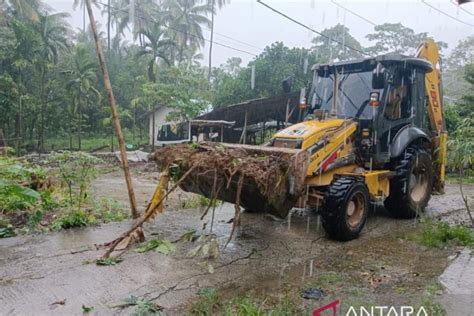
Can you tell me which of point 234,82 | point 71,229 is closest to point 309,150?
point 71,229

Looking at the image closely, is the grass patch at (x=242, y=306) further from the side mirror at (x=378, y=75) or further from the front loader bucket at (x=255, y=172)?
the side mirror at (x=378, y=75)

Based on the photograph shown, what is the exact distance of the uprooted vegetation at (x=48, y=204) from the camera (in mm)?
6555

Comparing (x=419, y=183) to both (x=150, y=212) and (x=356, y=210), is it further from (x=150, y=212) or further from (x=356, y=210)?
(x=150, y=212)

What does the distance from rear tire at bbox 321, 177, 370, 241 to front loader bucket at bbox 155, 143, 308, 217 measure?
57 cm

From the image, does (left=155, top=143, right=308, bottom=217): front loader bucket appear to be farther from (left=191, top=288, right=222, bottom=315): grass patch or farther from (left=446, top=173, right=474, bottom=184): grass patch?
(left=446, top=173, right=474, bottom=184): grass patch

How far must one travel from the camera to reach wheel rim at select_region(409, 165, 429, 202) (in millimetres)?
7594

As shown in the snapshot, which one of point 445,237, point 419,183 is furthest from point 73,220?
point 419,183

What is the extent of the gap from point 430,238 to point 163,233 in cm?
393

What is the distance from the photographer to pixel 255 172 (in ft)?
16.8

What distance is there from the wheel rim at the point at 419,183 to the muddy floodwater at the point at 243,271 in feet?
2.88

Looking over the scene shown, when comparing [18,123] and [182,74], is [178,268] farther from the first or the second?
[18,123]

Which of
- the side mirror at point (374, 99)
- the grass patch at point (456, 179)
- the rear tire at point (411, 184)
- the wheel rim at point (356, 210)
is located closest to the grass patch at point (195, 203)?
the wheel rim at point (356, 210)

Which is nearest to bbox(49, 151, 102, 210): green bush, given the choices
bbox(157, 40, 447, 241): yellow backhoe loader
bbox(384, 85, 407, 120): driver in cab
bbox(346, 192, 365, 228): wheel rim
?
bbox(157, 40, 447, 241): yellow backhoe loader

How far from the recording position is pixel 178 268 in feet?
16.3
